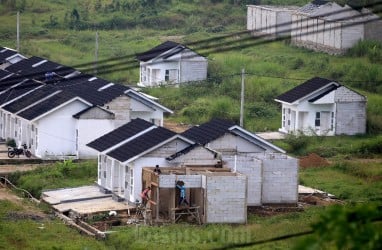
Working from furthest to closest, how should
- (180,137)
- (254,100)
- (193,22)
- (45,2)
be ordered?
(45,2) → (193,22) → (254,100) → (180,137)

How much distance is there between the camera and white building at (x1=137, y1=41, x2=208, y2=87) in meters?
46.2

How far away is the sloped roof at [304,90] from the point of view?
125 ft

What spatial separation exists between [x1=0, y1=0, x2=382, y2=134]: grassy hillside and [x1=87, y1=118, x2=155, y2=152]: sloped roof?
5.19 feet

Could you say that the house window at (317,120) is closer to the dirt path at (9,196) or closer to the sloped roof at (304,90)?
the sloped roof at (304,90)

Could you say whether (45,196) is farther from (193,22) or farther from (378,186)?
(193,22)

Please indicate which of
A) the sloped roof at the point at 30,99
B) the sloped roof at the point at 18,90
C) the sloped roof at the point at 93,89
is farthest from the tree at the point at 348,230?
the sloped roof at the point at 18,90

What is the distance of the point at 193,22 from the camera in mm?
62375

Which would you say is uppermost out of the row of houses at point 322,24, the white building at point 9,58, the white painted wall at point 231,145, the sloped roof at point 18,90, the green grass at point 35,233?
the row of houses at point 322,24

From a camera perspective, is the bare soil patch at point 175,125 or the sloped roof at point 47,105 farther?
the bare soil patch at point 175,125

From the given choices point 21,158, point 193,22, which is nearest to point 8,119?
point 21,158

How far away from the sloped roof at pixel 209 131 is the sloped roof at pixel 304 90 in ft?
29.9

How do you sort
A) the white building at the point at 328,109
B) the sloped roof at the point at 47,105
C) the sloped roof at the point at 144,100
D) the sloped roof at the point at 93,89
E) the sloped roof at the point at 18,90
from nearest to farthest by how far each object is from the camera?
the sloped roof at the point at 47,105 < the sloped roof at the point at 93,89 < the sloped roof at the point at 144,100 < the sloped roof at the point at 18,90 < the white building at the point at 328,109

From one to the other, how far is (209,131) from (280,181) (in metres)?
2.59

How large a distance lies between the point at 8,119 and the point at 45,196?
9.26 m
